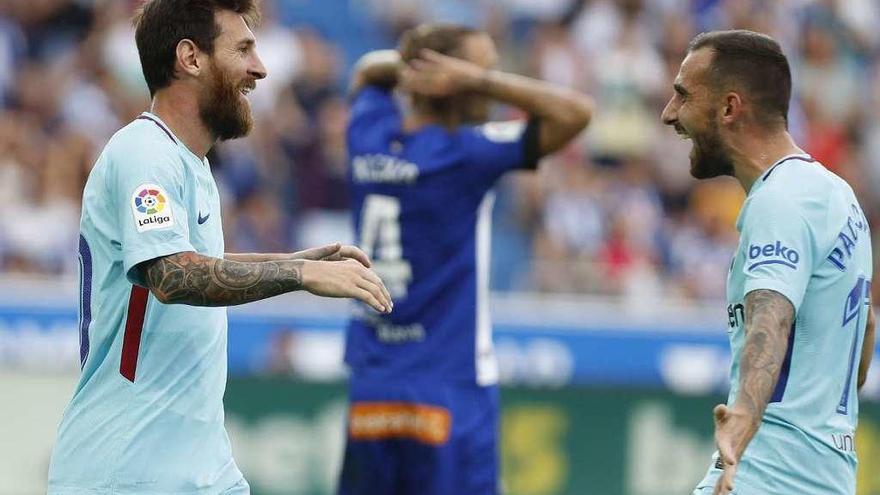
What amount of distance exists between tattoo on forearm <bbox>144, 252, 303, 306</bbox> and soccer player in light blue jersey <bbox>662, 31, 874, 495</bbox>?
141 cm

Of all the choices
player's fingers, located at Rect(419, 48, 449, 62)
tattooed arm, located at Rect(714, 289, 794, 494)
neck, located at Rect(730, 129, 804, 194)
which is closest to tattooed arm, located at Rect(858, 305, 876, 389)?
neck, located at Rect(730, 129, 804, 194)

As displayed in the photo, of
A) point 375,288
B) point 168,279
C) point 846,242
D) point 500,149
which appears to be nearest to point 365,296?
point 375,288

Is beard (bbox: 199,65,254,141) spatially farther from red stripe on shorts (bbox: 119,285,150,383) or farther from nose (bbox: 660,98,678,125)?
nose (bbox: 660,98,678,125)

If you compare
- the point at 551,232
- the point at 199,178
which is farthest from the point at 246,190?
the point at 199,178

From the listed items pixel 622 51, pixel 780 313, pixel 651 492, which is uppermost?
pixel 622 51

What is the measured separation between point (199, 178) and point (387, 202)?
9.18 ft

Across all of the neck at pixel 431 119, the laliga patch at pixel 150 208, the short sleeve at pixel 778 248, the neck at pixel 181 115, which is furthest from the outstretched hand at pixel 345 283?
the neck at pixel 431 119

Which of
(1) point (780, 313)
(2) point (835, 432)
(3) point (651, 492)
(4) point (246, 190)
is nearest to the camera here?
(1) point (780, 313)

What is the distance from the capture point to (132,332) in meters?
4.86

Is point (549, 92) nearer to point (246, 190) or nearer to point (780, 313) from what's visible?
point (780, 313)

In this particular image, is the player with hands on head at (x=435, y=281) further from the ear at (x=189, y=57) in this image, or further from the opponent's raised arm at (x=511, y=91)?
the ear at (x=189, y=57)

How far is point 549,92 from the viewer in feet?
25.5

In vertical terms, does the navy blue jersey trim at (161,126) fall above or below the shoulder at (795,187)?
above

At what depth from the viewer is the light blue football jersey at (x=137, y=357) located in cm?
480
